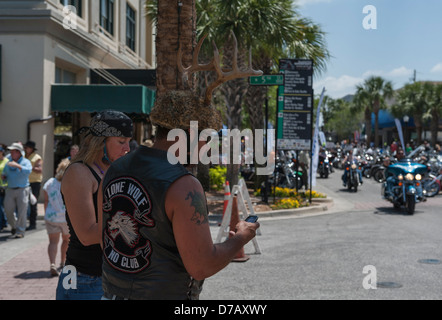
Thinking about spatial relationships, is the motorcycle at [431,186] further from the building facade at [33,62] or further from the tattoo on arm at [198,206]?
the tattoo on arm at [198,206]

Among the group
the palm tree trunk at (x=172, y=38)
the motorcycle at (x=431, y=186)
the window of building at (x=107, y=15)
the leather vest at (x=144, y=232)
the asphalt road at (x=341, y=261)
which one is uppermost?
the window of building at (x=107, y=15)

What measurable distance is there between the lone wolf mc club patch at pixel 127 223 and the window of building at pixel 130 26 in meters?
24.3

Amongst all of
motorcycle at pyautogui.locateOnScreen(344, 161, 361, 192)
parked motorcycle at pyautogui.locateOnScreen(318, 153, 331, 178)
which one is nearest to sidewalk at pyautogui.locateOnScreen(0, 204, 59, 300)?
motorcycle at pyautogui.locateOnScreen(344, 161, 361, 192)

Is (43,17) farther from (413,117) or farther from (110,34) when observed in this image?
(413,117)

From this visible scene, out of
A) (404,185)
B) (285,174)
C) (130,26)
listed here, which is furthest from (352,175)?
(130,26)

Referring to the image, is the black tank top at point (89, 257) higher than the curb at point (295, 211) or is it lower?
higher

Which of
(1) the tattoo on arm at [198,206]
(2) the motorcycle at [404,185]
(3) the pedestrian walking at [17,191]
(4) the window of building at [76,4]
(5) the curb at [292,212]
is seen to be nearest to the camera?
(1) the tattoo on arm at [198,206]

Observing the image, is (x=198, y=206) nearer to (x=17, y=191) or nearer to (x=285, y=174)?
(x=17, y=191)

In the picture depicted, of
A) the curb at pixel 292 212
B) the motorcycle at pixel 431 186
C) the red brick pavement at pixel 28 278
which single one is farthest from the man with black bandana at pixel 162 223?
the motorcycle at pixel 431 186

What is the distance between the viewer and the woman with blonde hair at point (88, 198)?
2879 millimetres

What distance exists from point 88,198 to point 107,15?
2020cm

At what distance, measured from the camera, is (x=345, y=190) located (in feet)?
65.0

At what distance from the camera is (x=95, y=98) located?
51.5 ft
